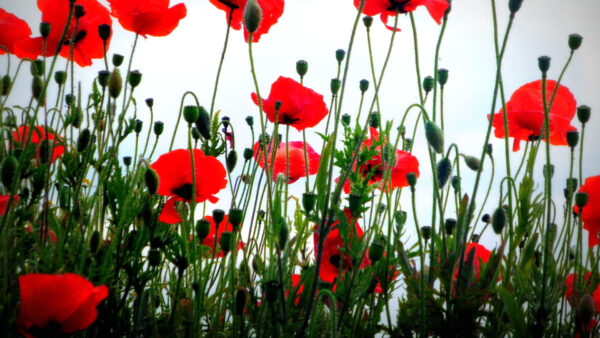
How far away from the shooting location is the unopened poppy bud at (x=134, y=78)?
5.14ft

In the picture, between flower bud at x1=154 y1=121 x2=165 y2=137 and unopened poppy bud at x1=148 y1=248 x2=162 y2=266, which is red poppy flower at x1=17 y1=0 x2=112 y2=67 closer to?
flower bud at x1=154 y1=121 x2=165 y2=137

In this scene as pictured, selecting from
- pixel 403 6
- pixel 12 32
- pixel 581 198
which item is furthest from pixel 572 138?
pixel 12 32

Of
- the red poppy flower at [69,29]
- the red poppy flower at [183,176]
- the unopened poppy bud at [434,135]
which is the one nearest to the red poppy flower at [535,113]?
the unopened poppy bud at [434,135]

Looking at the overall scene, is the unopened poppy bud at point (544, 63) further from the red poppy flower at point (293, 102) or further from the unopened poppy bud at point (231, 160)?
the unopened poppy bud at point (231, 160)

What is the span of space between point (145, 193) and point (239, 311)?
1.66 feet

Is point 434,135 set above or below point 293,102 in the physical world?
below

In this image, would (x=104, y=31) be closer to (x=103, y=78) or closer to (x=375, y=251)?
(x=103, y=78)

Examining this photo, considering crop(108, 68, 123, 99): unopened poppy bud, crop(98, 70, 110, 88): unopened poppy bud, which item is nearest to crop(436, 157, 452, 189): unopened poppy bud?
crop(108, 68, 123, 99): unopened poppy bud

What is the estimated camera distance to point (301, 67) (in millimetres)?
1776

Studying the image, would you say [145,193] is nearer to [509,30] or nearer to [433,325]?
[433,325]

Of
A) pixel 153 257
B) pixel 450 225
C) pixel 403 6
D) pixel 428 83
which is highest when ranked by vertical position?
pixel 403 6

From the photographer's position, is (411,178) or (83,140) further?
(83,140)

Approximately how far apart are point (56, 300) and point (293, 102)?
2.99ft

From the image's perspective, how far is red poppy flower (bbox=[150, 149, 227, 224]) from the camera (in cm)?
150
